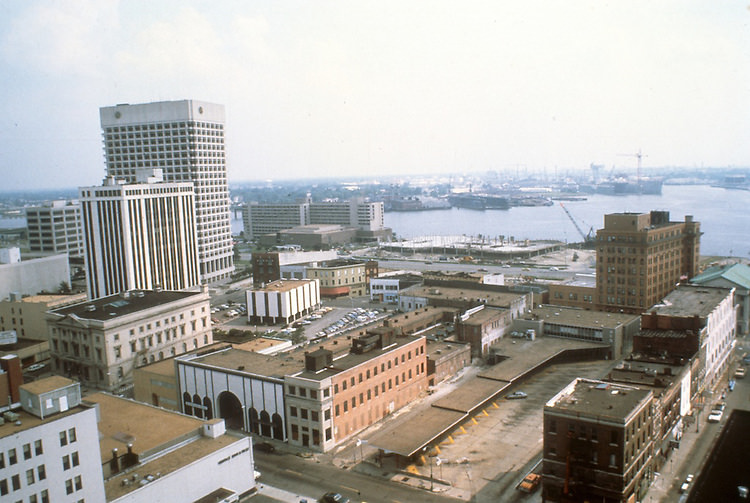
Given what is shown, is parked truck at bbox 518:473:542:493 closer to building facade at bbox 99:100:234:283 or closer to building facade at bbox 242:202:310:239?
building facade at bbox 99:100:234:283

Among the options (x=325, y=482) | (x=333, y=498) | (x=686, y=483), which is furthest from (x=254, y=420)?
(x=686, y=483)

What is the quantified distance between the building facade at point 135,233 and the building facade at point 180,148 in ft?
61.7

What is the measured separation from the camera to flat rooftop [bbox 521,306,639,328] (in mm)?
47469

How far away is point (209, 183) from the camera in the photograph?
89.4 metres

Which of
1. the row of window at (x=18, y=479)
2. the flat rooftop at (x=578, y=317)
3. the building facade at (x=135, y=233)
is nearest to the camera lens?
the row of window at (x=18, y=479)

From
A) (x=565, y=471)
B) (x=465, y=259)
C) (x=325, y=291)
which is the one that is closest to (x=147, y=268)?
(x=325, y=291)

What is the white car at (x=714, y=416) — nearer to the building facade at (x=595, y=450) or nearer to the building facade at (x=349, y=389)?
the building facade at (x=595, y=450)

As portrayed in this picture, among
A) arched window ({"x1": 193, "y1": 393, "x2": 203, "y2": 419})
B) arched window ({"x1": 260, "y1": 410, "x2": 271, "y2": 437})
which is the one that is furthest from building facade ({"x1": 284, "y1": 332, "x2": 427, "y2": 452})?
arched window ({"x1": 193, "y1": 393, "x2": 203, "y2": 419})

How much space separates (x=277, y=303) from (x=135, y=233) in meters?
15.6

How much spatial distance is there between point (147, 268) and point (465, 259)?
2378 inches

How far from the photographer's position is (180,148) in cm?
8619

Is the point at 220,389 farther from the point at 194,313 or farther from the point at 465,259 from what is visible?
the point at 465,259

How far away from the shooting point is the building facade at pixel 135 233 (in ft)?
195

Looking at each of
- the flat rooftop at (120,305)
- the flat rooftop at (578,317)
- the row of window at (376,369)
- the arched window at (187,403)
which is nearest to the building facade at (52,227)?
the flat rooftop at (120,305)
